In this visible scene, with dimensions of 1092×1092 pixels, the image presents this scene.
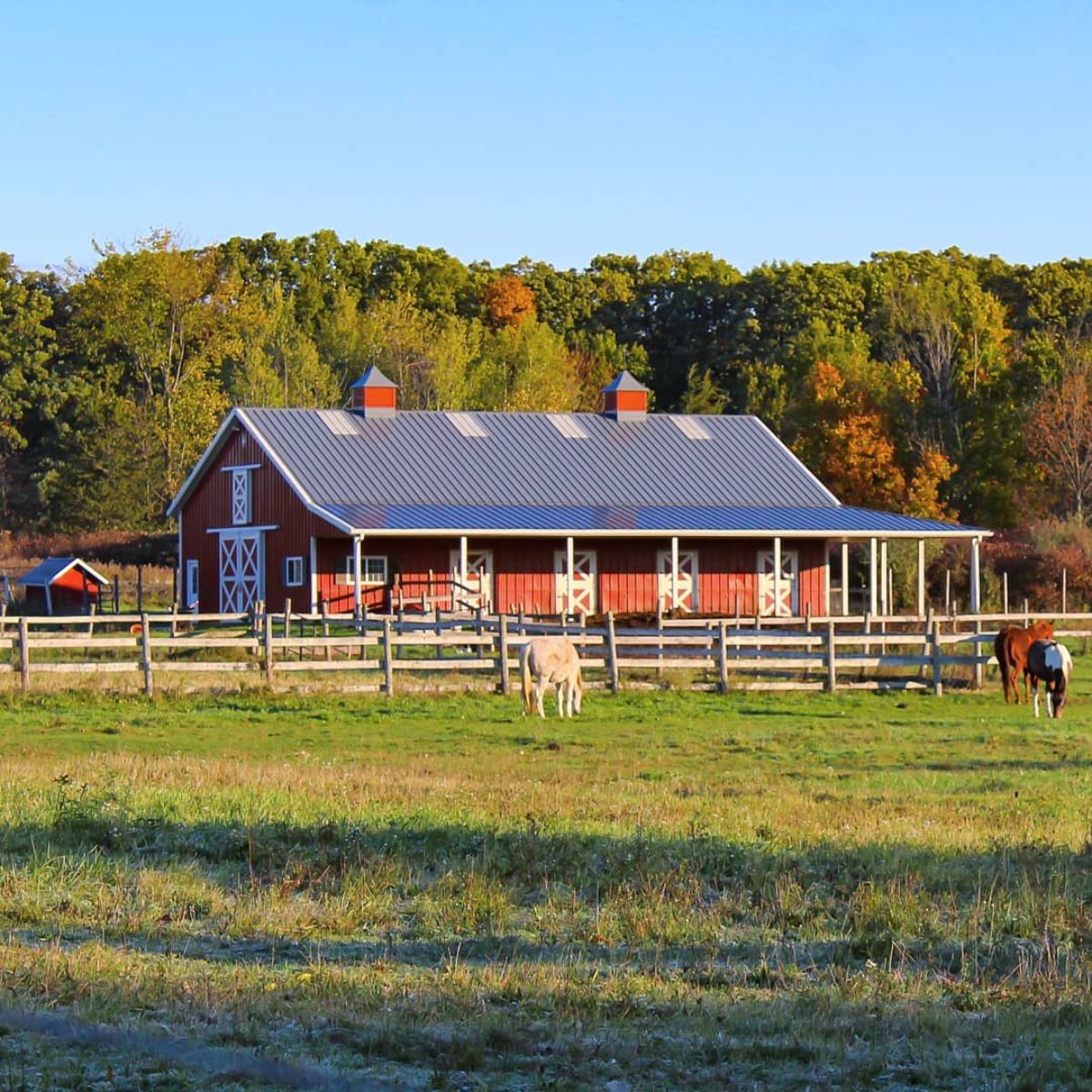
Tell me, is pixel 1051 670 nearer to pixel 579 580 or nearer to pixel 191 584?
pixel 579 580

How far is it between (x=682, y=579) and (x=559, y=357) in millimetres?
33100

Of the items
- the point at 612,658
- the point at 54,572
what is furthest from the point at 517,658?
the point at 54,572

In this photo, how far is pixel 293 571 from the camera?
4731cm

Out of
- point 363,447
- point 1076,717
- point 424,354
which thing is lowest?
point 1076,717

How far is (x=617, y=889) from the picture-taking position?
11.3m

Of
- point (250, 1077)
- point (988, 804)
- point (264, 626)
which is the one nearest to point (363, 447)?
point (264, 626)

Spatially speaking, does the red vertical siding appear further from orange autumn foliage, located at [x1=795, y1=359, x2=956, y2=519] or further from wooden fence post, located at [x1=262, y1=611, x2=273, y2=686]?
orange autumn foliage, located at [x1=795, y1=359, x2=956, y2=519]

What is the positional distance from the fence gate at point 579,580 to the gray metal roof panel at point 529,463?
1420 millimetres

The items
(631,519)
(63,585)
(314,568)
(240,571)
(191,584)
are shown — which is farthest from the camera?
(191,584)

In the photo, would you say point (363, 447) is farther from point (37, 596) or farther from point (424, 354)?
point (424, 354)

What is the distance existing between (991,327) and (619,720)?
55616 millimetres

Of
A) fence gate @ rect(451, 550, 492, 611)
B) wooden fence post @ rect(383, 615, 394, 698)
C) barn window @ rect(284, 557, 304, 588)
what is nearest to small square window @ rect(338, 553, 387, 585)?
barn window @ rect(284, 557, 304, 588)

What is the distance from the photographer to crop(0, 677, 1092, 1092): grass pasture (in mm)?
7699

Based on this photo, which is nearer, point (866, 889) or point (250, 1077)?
point (250, 1077)
